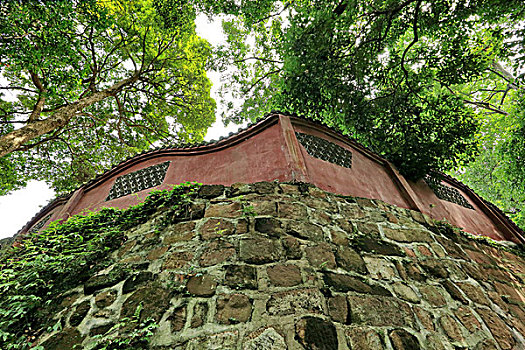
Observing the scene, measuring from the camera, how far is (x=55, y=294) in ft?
8.31

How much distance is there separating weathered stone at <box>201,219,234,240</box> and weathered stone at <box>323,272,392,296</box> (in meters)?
1.23

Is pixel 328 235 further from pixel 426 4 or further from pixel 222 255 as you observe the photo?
pixel 426 4

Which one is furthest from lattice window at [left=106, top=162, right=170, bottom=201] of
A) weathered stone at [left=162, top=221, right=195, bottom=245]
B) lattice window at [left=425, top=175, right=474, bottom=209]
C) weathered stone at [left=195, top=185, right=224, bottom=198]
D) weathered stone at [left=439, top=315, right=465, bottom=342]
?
lattice window at [left=425, top=175, right=474, bottom=209]

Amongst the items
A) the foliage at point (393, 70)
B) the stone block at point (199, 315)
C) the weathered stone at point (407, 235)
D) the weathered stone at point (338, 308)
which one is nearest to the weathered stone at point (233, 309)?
the stone block at point (199, 315)

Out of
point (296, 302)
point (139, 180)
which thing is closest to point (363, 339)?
point (296, 302)

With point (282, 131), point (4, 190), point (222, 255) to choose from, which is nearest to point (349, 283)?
point (222, 255)

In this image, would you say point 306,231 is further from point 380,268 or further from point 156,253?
point 156,253

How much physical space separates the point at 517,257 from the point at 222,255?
6932 mm

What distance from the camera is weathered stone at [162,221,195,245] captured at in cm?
277

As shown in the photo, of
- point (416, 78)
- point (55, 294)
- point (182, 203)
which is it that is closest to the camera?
point (55, 294)

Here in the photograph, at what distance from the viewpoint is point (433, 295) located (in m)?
2.75

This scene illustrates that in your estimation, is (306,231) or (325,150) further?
(325,150)

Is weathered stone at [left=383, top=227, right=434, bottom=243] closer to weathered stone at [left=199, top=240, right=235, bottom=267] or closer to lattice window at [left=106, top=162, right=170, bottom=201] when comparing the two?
weathered stone at [left=199, top=240, right=235, bottom=267]

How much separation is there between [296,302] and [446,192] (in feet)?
23.4
